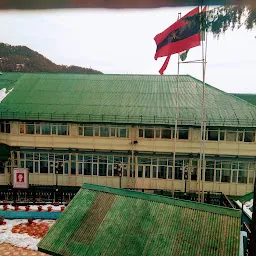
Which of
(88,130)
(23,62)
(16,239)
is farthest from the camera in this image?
(23,62)

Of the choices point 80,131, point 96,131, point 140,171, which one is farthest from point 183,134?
point 80,131

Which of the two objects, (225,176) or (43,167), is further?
(43,167)

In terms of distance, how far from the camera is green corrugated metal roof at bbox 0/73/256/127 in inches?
749

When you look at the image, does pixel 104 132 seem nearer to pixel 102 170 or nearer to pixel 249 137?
pixel 102 170

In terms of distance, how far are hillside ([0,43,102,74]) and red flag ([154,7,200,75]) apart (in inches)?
1796

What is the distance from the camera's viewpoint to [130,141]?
1912 centimetres

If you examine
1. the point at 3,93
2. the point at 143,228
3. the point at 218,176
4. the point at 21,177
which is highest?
the point at 3,93

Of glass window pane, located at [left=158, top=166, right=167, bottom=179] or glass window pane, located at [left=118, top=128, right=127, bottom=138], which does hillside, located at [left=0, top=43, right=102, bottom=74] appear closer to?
glass window pane, located at [left=118, top=128, right=127, bottom=138]

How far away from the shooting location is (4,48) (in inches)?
2351

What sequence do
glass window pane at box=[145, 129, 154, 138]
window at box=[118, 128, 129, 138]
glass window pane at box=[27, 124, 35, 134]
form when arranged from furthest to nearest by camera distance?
glass window pane at box=[27, 124, 35, 134] → window at box=[118, 128, 129, 138] → glass window pane at box=[145, 129, 154, 138]

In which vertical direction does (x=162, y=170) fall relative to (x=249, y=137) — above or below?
below

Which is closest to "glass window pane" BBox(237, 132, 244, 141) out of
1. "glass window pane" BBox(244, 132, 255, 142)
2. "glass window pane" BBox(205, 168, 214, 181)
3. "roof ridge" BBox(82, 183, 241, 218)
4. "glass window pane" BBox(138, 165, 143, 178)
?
"glass window pane" BBox(244, 132, 255, 142)

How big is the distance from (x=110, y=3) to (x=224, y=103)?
19319 mm

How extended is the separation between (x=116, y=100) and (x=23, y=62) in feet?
150
